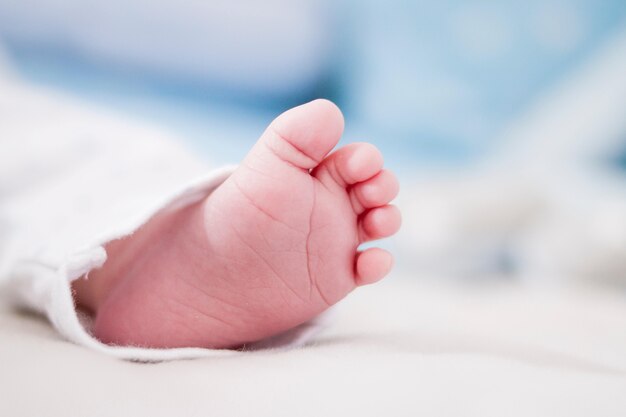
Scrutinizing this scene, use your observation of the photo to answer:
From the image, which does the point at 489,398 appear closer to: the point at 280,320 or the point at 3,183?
the point at 280,320

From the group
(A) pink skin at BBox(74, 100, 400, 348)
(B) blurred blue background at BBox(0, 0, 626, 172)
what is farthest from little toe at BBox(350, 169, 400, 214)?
(B) blurred blue background at BBox(0, 0, 626, 172)

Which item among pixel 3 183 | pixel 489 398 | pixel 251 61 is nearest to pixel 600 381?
pixel 489 398

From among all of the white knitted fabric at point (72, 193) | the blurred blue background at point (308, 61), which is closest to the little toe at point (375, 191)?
the white knitted fabric at point (72, 193)

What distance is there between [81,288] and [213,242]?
0.15m

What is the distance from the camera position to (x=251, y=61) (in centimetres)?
145

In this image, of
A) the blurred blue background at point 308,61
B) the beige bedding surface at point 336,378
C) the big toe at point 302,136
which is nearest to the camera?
the beige bedding surface at point 336,378

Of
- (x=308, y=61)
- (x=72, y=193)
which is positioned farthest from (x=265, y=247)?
(x=308, y=61)

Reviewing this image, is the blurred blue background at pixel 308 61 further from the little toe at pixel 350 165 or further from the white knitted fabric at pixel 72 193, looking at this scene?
the little toe at pixel 350 165

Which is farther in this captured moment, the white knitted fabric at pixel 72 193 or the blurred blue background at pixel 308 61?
the blurred blue background at pixel 308 61

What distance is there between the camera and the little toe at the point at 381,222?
57cm

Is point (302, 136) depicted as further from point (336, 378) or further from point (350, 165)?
point (336, 378)

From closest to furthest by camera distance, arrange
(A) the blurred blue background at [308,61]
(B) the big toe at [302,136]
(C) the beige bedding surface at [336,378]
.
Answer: (C) the beige bedding surface at [336,378] < (B) the big toe at [302,136] < (A) the blurred blue background at [308,61]

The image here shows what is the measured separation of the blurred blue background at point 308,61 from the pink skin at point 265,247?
852 mm

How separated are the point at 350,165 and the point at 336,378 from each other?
18 cm
